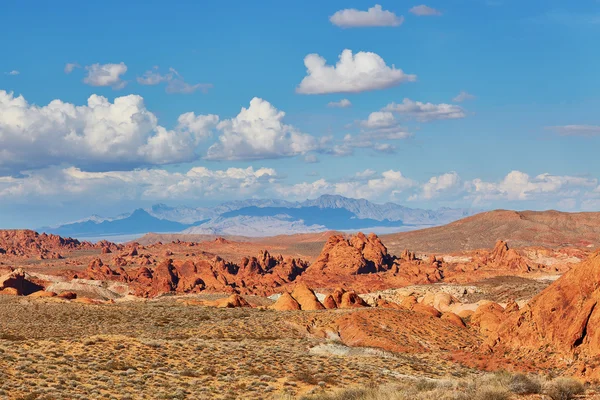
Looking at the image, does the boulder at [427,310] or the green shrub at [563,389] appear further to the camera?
the boulder at [427,310]

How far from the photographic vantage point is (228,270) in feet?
478

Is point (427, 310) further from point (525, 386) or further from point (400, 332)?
point (525, 386)

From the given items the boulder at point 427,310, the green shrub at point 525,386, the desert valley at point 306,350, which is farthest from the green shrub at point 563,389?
the boulder at point 427,310

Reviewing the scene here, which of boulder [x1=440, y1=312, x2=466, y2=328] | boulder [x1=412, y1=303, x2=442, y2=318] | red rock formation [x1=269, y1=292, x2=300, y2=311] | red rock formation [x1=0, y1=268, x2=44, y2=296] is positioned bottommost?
boulder [x1=440, y1=312, x2=466, y2=328]

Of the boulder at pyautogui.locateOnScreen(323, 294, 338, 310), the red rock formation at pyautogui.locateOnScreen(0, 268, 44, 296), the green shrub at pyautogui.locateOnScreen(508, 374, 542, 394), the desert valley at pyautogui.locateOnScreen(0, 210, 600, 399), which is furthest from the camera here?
the red rock formation at pyautogui.locateOnScreen(0, 268, 44, 296)

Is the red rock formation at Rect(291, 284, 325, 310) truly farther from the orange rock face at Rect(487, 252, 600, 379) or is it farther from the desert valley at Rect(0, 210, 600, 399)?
the orange rock face at Rect(487, 252, 600, 379)

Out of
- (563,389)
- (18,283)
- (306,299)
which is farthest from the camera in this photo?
(18,283)

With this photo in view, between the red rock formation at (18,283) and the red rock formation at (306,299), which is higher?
the red rock formation at (18,283)

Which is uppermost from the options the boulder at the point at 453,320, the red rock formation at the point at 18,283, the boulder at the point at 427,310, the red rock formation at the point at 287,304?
the red rock formation at the point at 18,283

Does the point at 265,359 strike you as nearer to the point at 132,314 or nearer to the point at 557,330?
the point at 557,330

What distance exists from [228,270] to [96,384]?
118813 millimetres

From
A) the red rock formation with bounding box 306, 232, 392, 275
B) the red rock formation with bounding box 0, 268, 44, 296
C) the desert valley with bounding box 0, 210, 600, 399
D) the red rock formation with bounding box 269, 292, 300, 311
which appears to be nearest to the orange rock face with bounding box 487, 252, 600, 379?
the desert valley with bounding box 0, 210, 600, 399

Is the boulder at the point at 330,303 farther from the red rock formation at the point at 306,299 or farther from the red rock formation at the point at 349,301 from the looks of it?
the red rock formation at the point at 349,301

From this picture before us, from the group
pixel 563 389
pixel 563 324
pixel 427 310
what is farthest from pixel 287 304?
pixel 563 389
